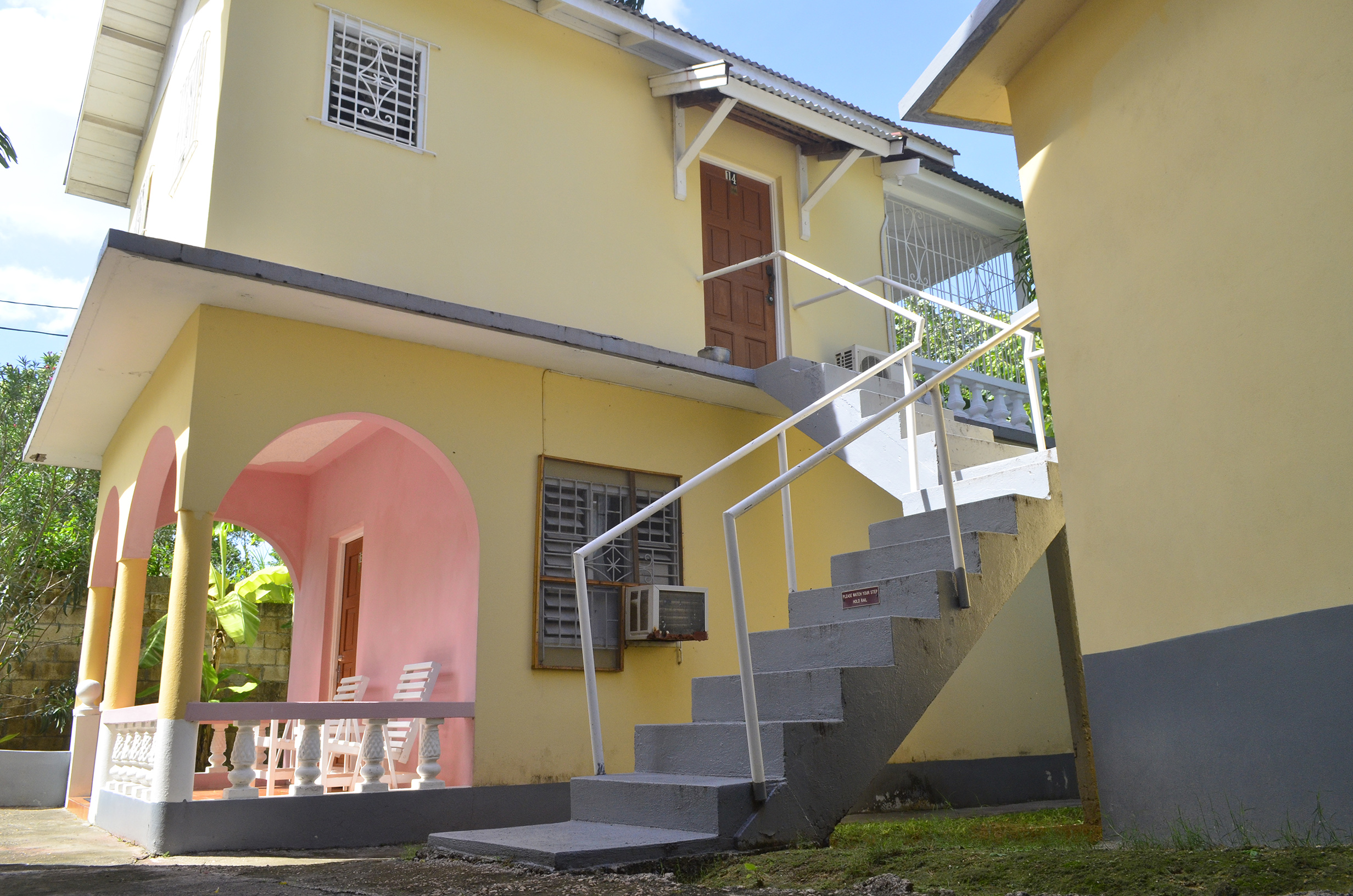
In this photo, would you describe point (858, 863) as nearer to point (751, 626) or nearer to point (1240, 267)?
point (1240, 267)

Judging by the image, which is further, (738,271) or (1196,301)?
(738,271)

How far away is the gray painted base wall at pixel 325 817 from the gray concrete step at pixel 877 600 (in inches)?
97.7

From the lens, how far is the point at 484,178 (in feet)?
24.5

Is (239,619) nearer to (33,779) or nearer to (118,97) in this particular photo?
(33,779)

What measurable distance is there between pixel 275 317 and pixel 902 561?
409 centimetres

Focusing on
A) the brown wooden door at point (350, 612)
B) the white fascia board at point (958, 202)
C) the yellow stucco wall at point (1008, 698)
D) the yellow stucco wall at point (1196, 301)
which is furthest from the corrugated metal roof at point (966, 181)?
the brown wooden door at point (350, 612)

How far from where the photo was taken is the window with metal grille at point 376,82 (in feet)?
23.1

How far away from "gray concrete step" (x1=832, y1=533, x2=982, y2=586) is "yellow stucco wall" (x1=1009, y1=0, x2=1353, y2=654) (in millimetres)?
751

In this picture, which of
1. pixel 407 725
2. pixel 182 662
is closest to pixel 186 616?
pixel 182 662

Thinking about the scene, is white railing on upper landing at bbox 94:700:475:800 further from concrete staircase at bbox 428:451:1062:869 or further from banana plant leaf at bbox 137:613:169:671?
banana plant leaf at bbox 137:613:169:671

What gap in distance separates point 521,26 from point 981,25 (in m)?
4.89

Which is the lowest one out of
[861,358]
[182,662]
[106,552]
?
[182,662]

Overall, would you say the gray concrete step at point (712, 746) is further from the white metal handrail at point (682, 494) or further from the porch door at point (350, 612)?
the porch door at point (350, 612)

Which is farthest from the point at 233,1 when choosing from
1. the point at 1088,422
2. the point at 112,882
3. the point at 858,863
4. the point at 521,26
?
the point at 858,863
